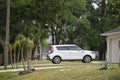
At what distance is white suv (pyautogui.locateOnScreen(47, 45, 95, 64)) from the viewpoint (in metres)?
34.5

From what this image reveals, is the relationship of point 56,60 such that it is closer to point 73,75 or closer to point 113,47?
point 113,47

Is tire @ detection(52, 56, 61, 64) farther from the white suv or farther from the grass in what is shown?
the grass

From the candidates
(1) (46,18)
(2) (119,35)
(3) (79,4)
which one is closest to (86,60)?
(2) (119,35)

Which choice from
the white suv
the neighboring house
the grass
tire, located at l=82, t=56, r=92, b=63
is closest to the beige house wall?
the neighboring house

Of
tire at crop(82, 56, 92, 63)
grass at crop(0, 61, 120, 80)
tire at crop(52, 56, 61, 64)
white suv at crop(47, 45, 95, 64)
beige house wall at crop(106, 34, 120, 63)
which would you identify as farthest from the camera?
beige house wall at crop(106, 34, 120, 63)

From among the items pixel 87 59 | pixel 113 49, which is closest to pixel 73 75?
pixel 87 59

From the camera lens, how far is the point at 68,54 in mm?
34781

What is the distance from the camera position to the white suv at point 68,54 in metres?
34.5

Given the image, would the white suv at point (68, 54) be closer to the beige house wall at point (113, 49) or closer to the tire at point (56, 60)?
the tire at point (56, 60)

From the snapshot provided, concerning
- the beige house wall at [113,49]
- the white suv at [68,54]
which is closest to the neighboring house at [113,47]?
the beige house wall at [113,49]

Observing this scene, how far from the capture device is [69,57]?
3491 centimetres

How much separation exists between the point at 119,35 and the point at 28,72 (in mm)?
12596

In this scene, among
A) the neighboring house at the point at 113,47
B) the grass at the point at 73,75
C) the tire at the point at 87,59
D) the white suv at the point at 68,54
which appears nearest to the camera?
the grass at the point at 73,75

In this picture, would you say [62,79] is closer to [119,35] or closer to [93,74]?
[93,74]
